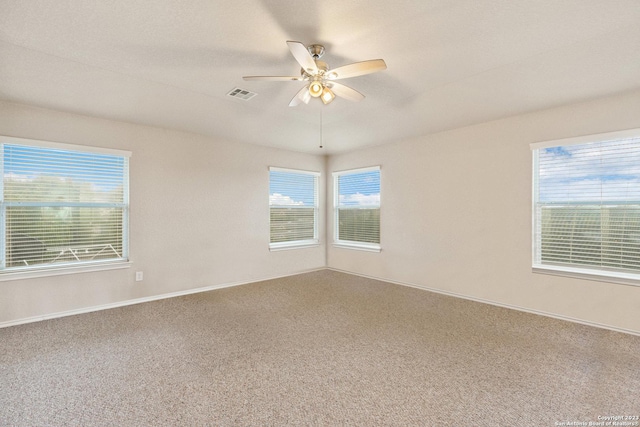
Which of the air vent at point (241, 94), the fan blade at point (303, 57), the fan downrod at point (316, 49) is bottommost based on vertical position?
the fan blade at point (303, 57)

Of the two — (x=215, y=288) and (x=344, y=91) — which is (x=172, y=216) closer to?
(x=215, y=288)

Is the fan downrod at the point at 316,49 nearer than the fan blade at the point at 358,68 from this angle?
No

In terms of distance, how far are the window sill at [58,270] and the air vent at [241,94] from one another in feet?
8.80

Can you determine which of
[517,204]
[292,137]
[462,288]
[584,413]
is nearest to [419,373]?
[584,413]

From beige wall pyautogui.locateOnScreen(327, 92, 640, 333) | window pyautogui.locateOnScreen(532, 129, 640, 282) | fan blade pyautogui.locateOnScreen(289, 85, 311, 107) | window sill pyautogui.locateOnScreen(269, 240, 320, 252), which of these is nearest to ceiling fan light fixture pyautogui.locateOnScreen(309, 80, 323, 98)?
fan blade pyautogui.locateOnScreen(289, 85, 311, 107)

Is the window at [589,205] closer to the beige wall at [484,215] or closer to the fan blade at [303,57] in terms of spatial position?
the beige wall at [484,215]

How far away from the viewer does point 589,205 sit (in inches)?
128

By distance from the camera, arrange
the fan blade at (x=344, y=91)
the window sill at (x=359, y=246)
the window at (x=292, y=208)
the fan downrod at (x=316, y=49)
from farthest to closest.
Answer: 1. the window at (x=292, y=208)
2. the window sill at (x=359, y=246)
3. the fan blade at (x=344, y=91)
4. the fan downrod at (x=316, y=49)

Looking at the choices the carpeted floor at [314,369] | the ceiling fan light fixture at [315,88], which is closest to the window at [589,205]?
the carpeted floor at [314,369]

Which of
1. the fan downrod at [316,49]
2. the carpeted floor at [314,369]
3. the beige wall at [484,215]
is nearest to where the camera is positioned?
the carpeted floor at [314,369]

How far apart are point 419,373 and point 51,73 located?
14.1 feet

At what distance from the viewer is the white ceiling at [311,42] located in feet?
6.64

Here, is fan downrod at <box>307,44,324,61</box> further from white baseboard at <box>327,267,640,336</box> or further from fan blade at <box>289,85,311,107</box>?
white baseboard at <box>327,267,640,336</box>

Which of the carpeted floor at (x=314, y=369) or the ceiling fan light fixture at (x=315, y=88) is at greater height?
the ceiling fan light fixture at (x=315, y=88)
